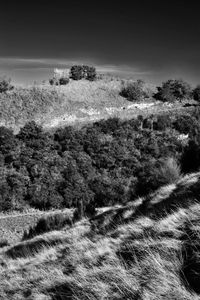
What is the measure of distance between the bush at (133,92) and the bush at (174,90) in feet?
7.58

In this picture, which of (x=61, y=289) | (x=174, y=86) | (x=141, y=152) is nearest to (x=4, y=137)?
(x=141, y=152)

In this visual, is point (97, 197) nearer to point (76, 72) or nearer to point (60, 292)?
point (60, 292)

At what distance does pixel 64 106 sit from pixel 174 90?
1675 cm

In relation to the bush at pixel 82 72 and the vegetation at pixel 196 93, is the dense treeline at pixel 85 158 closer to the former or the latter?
the vegetation at pixel 196 93

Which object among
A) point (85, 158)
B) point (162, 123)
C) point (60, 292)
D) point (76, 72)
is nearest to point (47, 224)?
point (60, 292)

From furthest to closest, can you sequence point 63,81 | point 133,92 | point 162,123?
1. point 63,81
2. point 133,92
3. point 162,123

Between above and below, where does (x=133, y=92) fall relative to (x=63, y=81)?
below

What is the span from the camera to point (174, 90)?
56781 millimetres

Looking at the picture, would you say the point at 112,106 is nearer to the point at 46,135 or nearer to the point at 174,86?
the point at 174,86

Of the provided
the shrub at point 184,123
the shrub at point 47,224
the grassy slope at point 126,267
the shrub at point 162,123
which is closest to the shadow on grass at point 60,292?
the grassy slope at point 126,267

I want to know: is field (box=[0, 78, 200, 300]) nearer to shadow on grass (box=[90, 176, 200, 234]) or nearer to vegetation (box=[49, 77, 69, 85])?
shadow on grass (box=[90, 176, 200, 234])

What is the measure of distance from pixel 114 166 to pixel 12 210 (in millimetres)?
10713

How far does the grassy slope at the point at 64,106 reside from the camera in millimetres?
46344

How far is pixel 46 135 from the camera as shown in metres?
39.2
